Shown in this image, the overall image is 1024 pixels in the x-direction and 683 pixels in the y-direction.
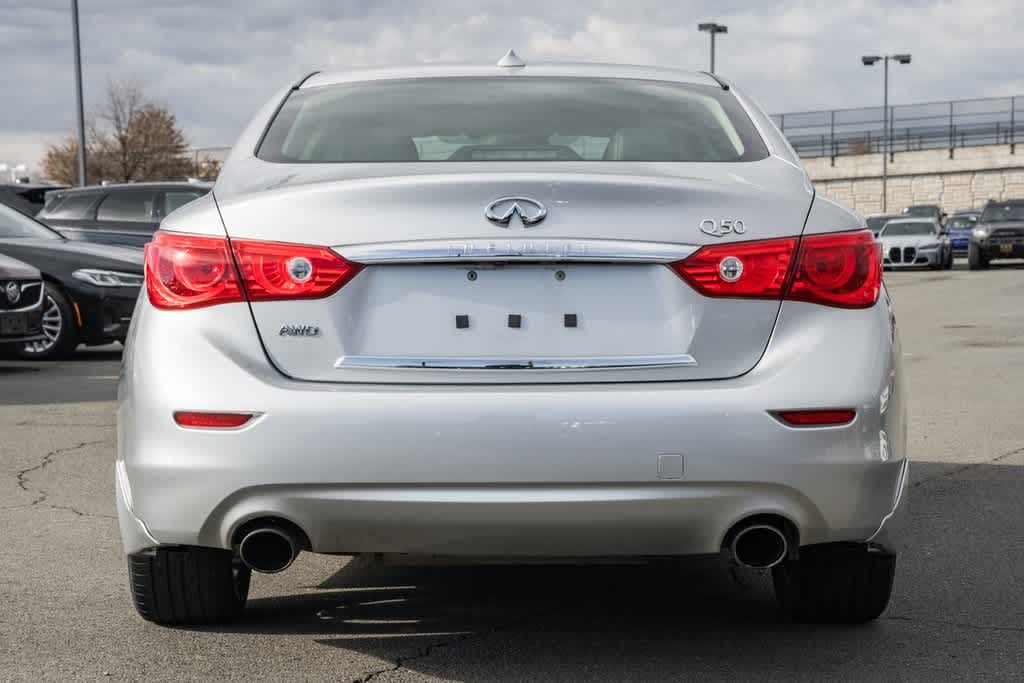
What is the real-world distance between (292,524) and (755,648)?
130 cm

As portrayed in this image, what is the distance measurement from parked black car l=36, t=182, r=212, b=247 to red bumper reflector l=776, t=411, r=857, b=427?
14.1 m

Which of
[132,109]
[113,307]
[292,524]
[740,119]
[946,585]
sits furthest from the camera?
[132,109]

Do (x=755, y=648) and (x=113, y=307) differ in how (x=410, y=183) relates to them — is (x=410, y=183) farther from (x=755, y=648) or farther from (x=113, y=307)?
(x=113, y=307)

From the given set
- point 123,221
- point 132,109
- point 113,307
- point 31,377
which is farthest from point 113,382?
point 132,109

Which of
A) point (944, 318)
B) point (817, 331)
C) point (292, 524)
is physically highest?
point (817, 331)

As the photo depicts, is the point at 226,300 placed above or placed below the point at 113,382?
above

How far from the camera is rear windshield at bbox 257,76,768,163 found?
13.7 ft

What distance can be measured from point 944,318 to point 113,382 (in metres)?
11.3

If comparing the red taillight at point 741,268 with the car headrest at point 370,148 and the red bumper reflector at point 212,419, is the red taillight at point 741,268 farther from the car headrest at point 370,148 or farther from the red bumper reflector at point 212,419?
the red bumper reflector at point 212,419

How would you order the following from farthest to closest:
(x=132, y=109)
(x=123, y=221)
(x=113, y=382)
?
1. (x=132, y=109)
2. (x=123, y=221)
3. (x=113, y=382)

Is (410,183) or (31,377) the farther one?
(31,377)

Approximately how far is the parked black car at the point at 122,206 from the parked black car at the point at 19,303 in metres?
4.70

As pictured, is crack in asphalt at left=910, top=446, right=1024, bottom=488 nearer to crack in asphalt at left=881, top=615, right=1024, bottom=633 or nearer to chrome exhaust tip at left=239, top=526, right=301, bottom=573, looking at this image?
crack in asphalt at left=881, top=615, right=1024, bottom=633

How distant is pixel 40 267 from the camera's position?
43.2 feet
